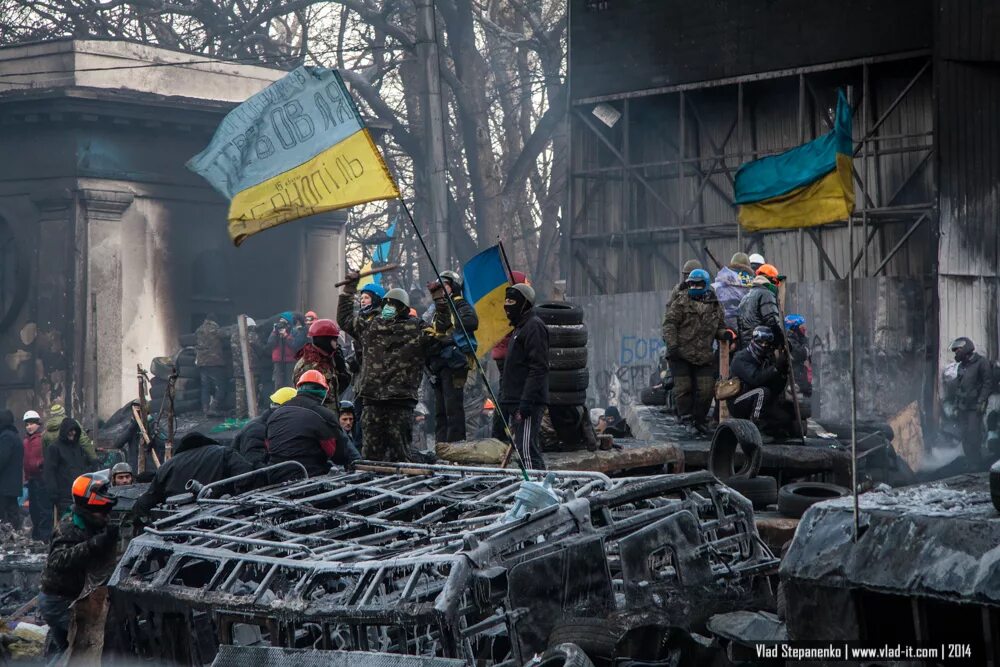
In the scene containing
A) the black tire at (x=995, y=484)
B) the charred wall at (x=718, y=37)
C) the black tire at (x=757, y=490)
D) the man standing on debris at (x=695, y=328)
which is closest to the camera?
the black tire at (x=995, y=484)

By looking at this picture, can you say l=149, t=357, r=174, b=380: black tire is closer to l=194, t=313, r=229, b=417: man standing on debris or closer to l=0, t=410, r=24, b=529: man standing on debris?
l=194, t=313, r=229, b=417: man standing on debris

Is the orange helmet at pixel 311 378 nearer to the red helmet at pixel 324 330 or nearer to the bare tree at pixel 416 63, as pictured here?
the red helmet at pixel 324 330

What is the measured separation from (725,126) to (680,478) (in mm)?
17613

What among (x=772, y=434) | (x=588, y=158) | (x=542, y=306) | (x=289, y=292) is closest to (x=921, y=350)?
(x=588, y=158)

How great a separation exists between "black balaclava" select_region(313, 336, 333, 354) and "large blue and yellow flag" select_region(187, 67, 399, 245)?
1.84 meters

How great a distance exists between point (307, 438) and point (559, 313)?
3.87 m

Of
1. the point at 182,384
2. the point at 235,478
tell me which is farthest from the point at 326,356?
the point at 182,384

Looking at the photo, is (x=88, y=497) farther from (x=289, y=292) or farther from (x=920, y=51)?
(x=289, y=292)

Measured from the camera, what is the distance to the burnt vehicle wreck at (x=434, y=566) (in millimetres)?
6488

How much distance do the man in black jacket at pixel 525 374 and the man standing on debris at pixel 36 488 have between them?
8.58m

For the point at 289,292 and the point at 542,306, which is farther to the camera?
the point at 289,292

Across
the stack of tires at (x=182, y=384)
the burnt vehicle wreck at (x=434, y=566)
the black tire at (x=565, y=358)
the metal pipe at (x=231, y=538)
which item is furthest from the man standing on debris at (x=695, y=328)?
the stack of tires at (x=182, y=384)

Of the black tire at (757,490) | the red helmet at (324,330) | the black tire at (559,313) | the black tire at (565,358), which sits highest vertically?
the black tire at (559,313)

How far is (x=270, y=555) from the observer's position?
23.7 feet
